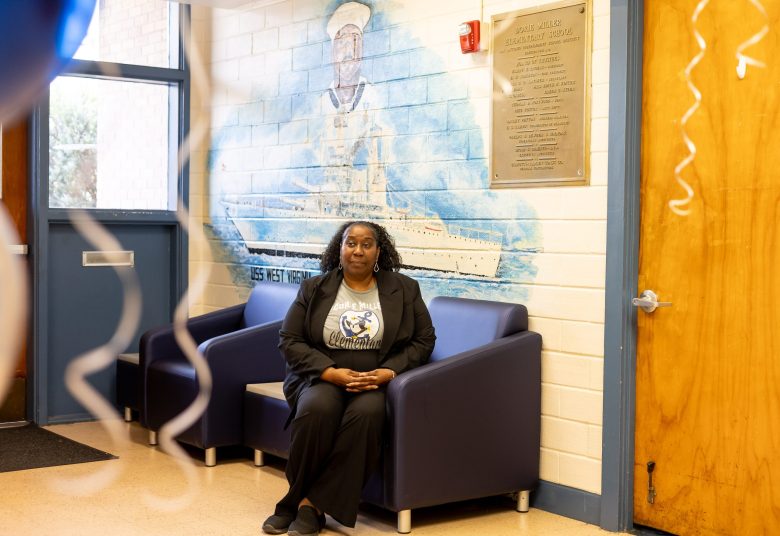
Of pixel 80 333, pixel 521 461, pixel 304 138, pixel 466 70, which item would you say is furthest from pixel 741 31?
pixel 80 333

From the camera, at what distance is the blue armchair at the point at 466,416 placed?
327cm

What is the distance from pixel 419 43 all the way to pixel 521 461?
1.86 metres

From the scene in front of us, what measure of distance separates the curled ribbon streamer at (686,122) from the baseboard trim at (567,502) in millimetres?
1096

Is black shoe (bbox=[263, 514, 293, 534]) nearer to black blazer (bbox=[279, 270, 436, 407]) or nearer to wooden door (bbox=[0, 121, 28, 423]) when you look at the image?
black blazer (bbox=[279, 270, 436, 407])

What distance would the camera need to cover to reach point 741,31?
120 inches

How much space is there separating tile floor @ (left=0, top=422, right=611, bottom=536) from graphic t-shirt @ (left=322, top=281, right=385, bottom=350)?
0.65 meters

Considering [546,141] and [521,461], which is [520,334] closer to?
[521,461]

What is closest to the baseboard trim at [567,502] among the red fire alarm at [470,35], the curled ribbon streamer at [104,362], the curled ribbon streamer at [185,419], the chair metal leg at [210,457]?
the curled ribbon streamer at [185,419]

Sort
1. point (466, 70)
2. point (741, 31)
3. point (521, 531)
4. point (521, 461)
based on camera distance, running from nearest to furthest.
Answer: point (741, 31) → point (521, 531) → point (521, 461) → point (466, 70)

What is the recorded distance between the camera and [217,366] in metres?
4.23

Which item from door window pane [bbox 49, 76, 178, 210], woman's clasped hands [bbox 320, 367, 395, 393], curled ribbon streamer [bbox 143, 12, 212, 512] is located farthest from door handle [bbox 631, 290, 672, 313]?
door window pane [bbox 49, 76, 178, 210]

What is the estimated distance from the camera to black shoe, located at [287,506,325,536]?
321 centimetres

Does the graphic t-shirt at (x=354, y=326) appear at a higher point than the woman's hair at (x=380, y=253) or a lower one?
lower

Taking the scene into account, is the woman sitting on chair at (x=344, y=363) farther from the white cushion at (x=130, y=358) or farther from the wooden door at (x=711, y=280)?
the white cushion at (x=130, y=358)
